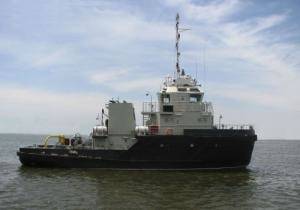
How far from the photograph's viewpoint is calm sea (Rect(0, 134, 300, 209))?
72.5 ft

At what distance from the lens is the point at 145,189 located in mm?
26219

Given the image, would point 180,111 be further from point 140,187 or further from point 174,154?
point 140,187

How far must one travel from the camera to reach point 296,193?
86.2 feet

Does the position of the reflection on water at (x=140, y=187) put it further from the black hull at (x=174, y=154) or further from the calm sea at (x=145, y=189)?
the black hull at (x=174, y=154)

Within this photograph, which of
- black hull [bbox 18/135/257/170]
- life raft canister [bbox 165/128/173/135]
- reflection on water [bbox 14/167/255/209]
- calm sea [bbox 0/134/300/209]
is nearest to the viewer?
calm sea [bbox 0/134/300/209]

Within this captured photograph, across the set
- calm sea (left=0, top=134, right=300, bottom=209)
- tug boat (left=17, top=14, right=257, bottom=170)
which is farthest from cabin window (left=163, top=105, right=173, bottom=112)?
calm sea (left=0, top=134, right=300, bottom=209)

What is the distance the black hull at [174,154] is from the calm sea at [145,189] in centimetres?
76

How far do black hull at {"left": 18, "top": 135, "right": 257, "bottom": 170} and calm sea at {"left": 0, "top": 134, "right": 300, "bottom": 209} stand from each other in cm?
76

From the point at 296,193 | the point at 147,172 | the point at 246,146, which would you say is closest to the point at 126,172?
the point at 147,172

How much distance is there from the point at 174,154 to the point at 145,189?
→ 25.0ft

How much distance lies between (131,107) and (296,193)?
13968 millimetres

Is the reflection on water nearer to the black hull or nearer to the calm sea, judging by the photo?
the calm sea

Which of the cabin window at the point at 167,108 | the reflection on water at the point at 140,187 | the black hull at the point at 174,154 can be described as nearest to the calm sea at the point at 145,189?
the reflection on water at the point at 140,187

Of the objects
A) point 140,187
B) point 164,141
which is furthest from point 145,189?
point 164,141
